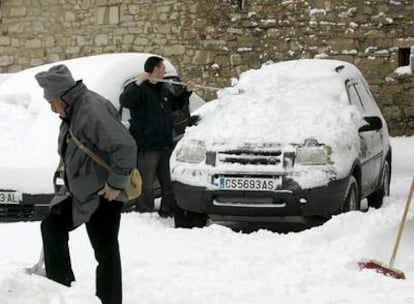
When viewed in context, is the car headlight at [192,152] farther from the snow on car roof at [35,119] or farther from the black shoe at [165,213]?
the snow on car roof at [35,119]

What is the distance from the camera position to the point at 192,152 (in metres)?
6.97

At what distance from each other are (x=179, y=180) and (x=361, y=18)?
7945 mm

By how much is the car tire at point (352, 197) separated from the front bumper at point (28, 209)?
8.84 ft

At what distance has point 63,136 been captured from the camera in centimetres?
430

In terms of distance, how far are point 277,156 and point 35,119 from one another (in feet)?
8.99

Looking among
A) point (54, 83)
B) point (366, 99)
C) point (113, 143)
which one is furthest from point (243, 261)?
point (366, 99)

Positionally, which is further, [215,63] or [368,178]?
[215,63]

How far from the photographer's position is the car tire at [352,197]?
673cm

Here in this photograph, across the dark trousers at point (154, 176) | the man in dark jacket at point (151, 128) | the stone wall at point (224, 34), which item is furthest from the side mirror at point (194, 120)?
the stone wall at point (224, 34)

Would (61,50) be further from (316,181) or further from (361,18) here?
(316,181)

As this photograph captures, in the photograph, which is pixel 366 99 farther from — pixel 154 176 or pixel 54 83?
pixel 54 83

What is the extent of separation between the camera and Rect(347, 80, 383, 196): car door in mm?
7420

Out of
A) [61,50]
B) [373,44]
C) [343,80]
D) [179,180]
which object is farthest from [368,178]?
[61,50]

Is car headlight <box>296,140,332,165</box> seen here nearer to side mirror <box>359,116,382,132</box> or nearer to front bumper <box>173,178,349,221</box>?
front bumper <box>173,178,349,221</box>
